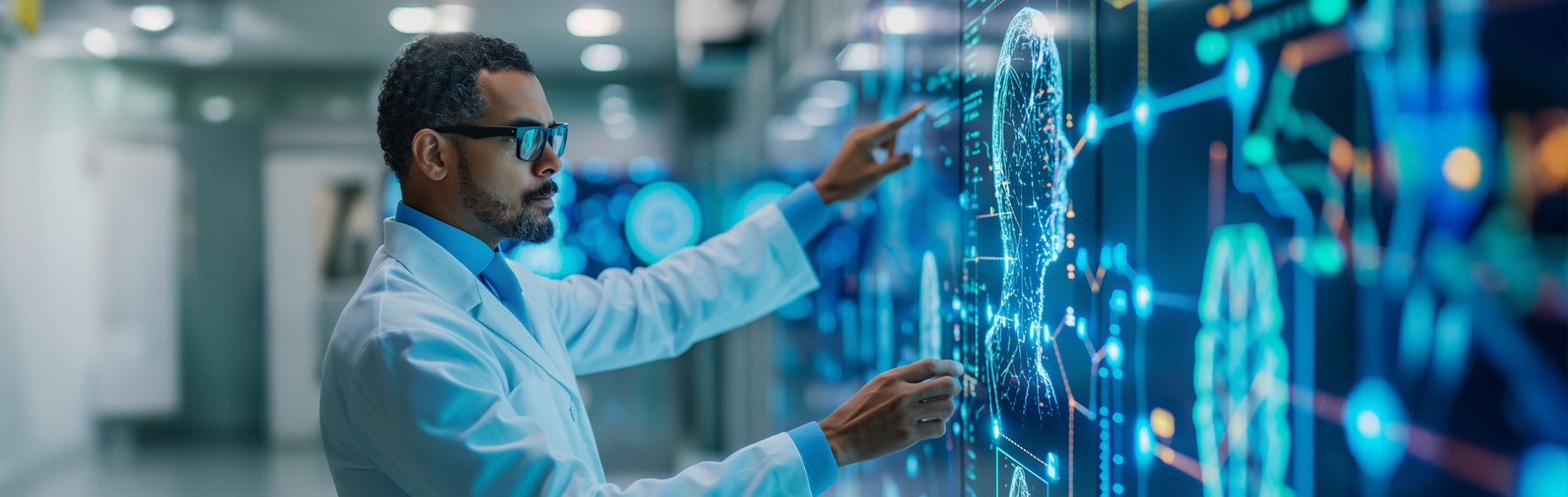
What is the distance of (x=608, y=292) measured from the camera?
1.82m

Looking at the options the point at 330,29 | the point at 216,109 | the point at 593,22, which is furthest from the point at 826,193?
the point at 216,109

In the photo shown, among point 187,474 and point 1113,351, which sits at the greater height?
point 1113,351

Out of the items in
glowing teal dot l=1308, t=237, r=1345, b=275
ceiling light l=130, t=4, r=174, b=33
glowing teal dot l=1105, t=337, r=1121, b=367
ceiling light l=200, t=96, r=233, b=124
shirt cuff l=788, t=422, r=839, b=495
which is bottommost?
shirt cuff l=788, t=422, r=839, b=495

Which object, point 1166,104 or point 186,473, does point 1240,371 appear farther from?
point 186,473

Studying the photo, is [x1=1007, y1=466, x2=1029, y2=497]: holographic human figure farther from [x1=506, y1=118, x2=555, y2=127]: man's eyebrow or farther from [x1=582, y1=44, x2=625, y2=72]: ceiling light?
[x1=582, y1=44, x2=625, y2=72]: ceiling light

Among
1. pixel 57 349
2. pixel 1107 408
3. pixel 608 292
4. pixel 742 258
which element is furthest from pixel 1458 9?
pixel 57 349

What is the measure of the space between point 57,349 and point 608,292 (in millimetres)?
4065

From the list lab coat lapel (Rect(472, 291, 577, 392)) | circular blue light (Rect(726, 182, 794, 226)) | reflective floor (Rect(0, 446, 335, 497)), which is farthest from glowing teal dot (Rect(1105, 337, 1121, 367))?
reflective floor (Rect(0, 446, 335, 497))

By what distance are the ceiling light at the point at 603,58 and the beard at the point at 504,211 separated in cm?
347

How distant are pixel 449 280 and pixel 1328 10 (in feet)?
3.69

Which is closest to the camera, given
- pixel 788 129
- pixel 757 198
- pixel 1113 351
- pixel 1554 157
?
pixel 1554 157

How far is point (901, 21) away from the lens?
1811 millimetres

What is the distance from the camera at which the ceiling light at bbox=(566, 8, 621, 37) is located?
455 cm

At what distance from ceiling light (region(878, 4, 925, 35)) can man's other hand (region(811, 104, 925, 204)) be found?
154mm
